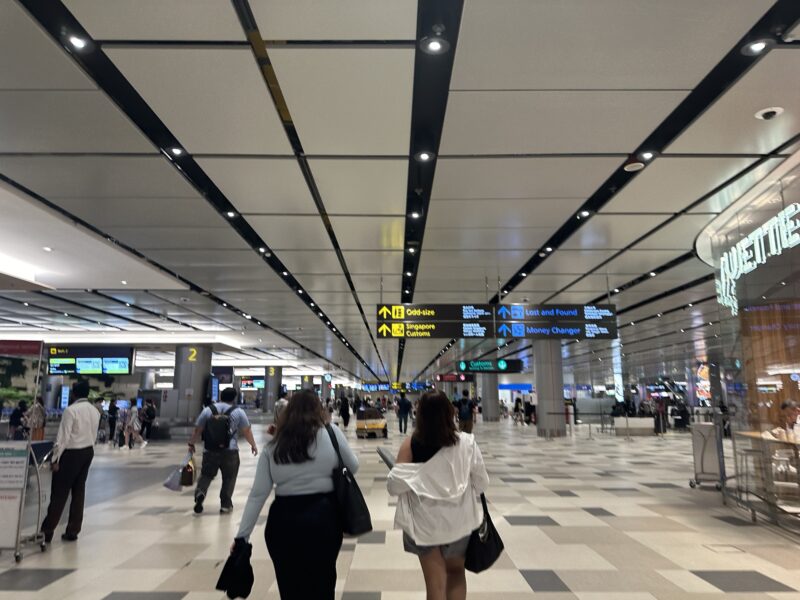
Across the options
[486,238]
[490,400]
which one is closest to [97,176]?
[486,238]

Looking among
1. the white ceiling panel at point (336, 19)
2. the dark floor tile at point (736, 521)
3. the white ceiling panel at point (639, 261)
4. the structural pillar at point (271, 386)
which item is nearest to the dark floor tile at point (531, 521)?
the dark floor tile at point (736, 521)

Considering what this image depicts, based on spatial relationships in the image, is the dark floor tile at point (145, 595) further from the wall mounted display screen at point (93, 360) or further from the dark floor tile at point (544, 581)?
the wall mounted display screen at point (93, 360)

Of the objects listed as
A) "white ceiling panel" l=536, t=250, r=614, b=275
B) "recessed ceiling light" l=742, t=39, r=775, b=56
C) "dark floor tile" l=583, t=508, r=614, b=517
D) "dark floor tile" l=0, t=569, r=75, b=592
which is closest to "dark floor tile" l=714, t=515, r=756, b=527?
"dark floor tile" l=583, t=508, r=614, b=517

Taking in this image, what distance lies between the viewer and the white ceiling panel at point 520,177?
6.29m

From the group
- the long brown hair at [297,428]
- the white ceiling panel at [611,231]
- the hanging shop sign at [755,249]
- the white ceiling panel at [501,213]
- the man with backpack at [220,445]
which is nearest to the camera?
the long brown hair at [297,428]

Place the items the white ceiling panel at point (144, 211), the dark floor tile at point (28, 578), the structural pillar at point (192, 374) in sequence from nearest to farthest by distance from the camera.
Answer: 1. the dark floor tile at point (28, 578)
2. the white ceiling panel at point (144, 211)
3. the structural pillar at point (192, 374)

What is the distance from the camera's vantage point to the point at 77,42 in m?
4.16

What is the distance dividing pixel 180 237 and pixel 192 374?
1717 cm

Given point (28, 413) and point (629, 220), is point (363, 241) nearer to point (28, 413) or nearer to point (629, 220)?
point (629, 220)

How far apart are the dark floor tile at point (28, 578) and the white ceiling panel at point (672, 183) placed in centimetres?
736

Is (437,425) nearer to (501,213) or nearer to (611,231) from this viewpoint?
(501,213)

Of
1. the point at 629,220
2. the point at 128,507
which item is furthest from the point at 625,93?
the point at 128,507

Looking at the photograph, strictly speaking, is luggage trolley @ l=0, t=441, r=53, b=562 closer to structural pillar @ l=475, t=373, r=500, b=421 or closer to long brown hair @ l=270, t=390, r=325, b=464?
long brown hair @ l=270, t=390, r=325, b=464

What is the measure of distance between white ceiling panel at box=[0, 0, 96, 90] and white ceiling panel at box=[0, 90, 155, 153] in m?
0.14
